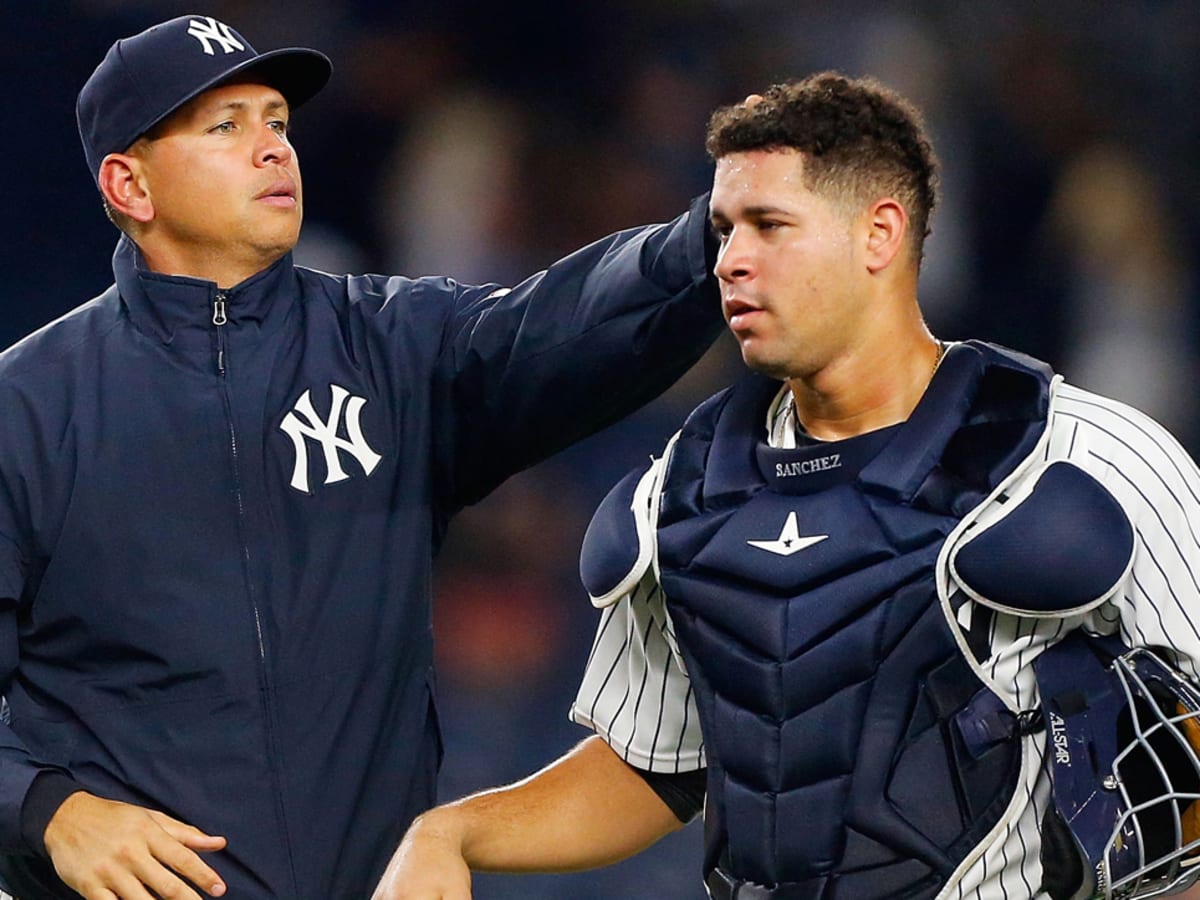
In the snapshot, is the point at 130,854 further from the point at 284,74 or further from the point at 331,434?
the point at 284,74

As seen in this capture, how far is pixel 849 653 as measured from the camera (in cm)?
193

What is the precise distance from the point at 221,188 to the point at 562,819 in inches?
40.5

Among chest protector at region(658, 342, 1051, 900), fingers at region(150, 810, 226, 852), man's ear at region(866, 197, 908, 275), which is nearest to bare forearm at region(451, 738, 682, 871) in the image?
chest protector at region(658, 342, 1051, 900)

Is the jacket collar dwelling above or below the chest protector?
above

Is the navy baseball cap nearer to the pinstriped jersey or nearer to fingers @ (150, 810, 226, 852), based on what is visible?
fingers @ (150, 810, 226, 852)

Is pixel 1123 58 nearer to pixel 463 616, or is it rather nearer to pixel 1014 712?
pixel 463 616

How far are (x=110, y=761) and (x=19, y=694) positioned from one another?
179 mm

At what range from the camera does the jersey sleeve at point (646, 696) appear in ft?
7.25

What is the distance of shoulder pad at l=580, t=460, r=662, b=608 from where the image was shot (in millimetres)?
2082

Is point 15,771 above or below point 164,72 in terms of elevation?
below

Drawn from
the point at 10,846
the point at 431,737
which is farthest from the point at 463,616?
the point at 10,846

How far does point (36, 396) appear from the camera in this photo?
251 centimetres

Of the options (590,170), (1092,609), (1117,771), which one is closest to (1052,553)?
(1092,609)

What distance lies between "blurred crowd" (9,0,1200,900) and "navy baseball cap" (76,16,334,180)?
2.10m
